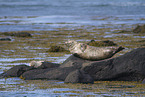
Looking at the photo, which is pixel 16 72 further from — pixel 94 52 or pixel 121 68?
pixel 121 68

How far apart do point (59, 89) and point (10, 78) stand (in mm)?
2829

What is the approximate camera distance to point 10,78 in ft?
42.4

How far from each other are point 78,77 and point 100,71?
1196 mm

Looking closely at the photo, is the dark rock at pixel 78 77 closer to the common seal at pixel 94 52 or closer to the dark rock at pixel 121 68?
the dark rock at pixel 121 68

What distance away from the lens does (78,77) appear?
11531mm

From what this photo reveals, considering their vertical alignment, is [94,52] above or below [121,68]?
above

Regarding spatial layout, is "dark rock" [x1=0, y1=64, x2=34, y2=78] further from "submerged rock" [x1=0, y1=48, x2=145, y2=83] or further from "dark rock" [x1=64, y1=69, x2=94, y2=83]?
"dark rock" [x1=64, y1=69, x2=94, y2=83]

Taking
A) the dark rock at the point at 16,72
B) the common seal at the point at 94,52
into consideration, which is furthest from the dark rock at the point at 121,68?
the dark rock at the point at 16,72

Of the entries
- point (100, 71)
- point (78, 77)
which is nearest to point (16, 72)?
point (78, 77)

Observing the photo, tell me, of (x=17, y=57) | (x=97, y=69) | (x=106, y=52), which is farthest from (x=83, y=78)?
(x=17, y=57)

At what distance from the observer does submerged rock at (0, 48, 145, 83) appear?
11.8 metres

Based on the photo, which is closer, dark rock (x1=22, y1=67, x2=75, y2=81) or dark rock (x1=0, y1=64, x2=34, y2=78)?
dark rock (x1=22, y1=67, x2=75, y2=81)

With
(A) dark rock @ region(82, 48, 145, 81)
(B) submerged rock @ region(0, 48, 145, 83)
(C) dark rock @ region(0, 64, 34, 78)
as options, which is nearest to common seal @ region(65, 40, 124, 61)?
(B) submerged rock @ region(0, 48, 145, 83)

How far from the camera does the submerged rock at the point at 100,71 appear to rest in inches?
463
